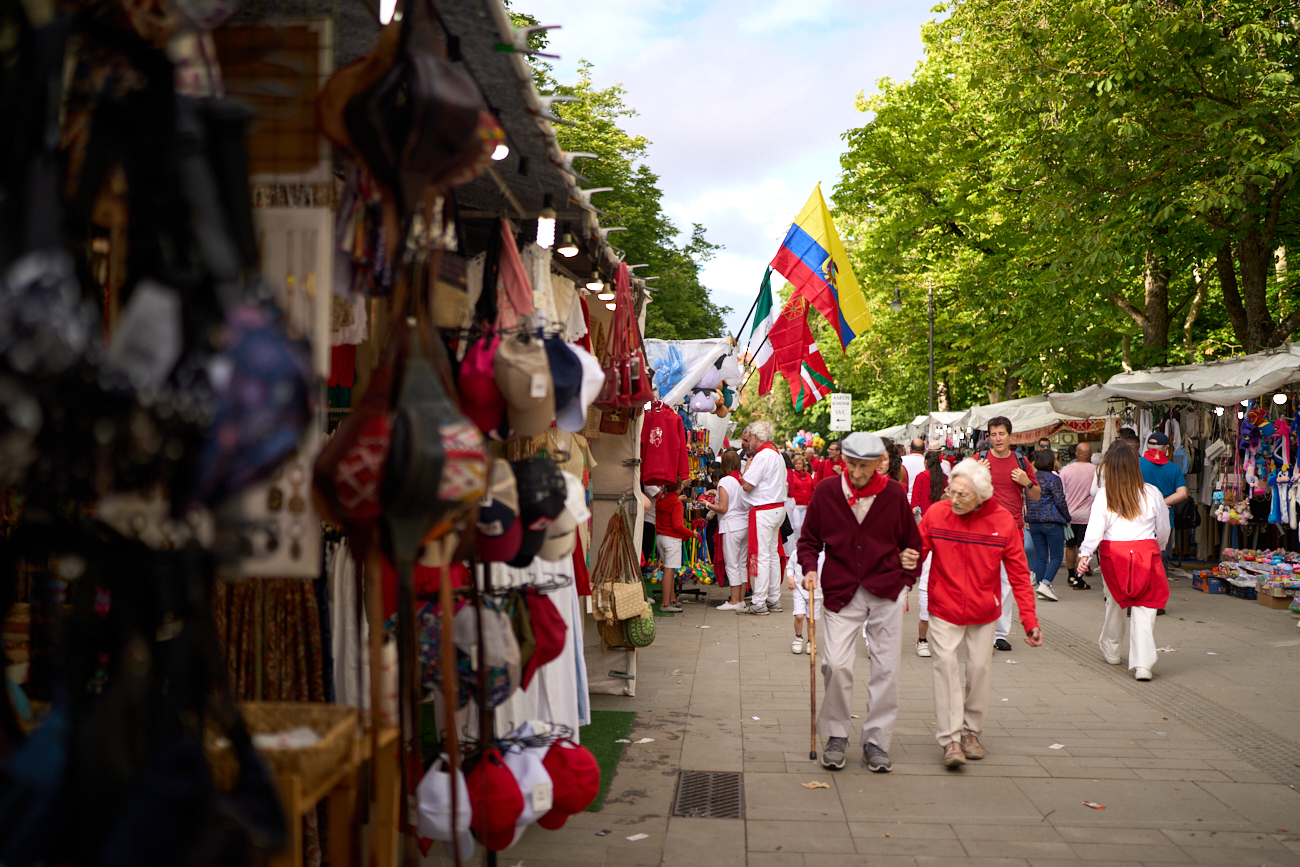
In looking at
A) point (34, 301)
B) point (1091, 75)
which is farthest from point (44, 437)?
point (1091, 75)

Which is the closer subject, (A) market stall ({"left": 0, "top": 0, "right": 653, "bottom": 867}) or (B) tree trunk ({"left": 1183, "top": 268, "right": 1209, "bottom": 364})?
(A) market stall ({"left": 0, "top": 0, "right": 653, "bottom": 867})

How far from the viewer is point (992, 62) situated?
1612cm

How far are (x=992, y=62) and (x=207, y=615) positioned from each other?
16957 millimetres

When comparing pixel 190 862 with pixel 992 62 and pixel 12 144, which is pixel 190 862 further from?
pixel 992 62

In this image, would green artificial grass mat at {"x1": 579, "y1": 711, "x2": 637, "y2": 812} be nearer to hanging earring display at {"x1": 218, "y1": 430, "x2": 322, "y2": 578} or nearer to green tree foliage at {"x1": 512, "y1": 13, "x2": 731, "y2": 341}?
hanging earring display at {"x1": 218, "y1": 430, "x2": 322, "y2": 578}

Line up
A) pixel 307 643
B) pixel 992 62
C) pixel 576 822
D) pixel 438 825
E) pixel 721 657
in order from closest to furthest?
pixel 438 825 < pixel 307 643 < pixel 576 822 < pixel 721 657 < pixel 992 62

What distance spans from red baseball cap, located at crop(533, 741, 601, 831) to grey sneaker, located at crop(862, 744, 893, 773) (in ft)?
8.49

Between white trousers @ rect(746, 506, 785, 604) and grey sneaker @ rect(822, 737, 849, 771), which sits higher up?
white trousers @ rect(746, 506, 785, 604)

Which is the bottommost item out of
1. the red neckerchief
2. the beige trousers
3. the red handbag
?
the beige trousers

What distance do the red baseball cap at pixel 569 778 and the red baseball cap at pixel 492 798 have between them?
0.92 ft

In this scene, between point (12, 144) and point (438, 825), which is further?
point (438, 825)

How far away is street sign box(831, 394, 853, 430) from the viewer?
26859mm

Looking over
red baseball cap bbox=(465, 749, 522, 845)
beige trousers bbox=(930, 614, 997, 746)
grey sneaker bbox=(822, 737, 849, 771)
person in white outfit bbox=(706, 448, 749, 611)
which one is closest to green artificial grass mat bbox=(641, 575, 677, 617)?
person in white outfit bbox=(706, 448, 749, 611)

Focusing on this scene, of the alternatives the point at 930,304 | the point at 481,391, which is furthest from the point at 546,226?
the point at 930,304
